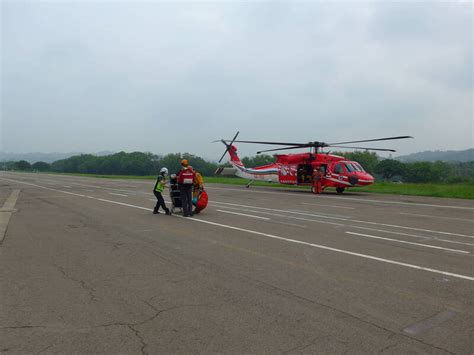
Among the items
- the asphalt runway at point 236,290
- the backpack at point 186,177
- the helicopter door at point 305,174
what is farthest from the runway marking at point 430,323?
the helicopter door at point 305,174

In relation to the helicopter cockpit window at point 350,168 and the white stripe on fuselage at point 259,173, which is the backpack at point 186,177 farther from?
the white stripe on fuselage at point 259,173

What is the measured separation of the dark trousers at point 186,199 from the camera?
12.8 metres

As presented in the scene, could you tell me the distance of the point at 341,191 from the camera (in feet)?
80.6

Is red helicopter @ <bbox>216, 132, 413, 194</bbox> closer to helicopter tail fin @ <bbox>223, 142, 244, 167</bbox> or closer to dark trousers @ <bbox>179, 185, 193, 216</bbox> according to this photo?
helicopter tail fin @ <bbox>223, 142, 244, 167</bbox>

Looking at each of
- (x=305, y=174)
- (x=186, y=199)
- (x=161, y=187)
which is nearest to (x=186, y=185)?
(x=186, y=199)

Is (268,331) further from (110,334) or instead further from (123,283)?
(123,283)

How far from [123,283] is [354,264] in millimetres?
3736

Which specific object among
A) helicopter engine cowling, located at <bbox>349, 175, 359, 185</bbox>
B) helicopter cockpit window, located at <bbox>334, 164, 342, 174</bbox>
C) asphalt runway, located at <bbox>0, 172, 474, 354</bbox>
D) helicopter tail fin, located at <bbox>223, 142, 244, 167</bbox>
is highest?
helicopter tail fin, located at <bbox>223, 142, 244, 167</bbox>

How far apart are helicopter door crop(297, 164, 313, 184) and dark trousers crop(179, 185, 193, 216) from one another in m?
13.7

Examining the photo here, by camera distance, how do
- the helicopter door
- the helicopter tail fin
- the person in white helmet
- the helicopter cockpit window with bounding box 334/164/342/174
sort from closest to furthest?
the person in white helmet → the helicopter cockpit window with bounding box 334/164/342/174 → the helicopter door → the helicopter tail fin

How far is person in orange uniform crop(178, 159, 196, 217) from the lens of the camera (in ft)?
41.4

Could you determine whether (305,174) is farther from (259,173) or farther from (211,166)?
(211,166)

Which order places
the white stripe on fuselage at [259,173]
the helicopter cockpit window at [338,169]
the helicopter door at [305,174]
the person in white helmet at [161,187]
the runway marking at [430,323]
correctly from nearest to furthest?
the runway marking at [430,323], the person in white helmet at [161,187], the helicopter cockpit window at [338,169], the helicopter door at [305,174], the white stripe on fuselage at [259,173]

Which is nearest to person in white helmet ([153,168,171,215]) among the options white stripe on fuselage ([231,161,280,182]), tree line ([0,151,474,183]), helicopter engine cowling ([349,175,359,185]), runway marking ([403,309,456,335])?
runway marking ([403,309,456,335])
